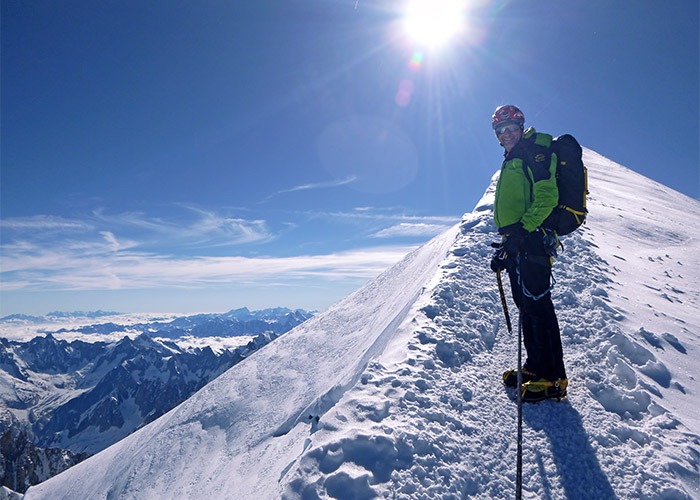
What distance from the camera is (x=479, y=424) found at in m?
4.82

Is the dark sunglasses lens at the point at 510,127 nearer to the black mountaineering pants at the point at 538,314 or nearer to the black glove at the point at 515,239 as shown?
the black glove at the point at 515,239

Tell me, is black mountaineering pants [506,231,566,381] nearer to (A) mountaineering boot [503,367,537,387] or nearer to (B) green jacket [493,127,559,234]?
(A) mountaineering boot [503,367,537,387]

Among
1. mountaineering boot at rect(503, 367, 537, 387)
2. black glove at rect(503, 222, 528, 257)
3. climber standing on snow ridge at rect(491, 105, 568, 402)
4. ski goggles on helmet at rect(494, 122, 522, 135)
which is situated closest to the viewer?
climber standing on snow ridge at rect(491, 105, 568, 402)

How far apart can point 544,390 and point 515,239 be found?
92.1 inches

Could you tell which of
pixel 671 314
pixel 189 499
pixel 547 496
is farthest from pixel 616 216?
pixel 189 499

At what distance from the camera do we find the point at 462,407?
510cm

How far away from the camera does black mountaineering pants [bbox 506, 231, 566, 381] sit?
211 inches

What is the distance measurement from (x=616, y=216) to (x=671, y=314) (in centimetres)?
999

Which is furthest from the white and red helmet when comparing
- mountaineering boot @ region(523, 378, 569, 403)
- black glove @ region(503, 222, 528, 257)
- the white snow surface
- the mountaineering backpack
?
mountaineering boot @ region(523, 378, 569, 403)

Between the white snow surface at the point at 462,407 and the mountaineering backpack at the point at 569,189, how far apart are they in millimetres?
Answer: 2343

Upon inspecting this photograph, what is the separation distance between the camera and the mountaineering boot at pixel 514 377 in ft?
17.9

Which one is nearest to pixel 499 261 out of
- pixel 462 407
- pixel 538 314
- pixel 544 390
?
pixel 538 314

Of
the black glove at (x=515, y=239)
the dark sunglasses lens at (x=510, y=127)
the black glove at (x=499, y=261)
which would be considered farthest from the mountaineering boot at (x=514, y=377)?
the dark sunglasses lens at (x=510, y=127)

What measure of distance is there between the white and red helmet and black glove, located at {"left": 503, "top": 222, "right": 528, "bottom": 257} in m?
1.90
